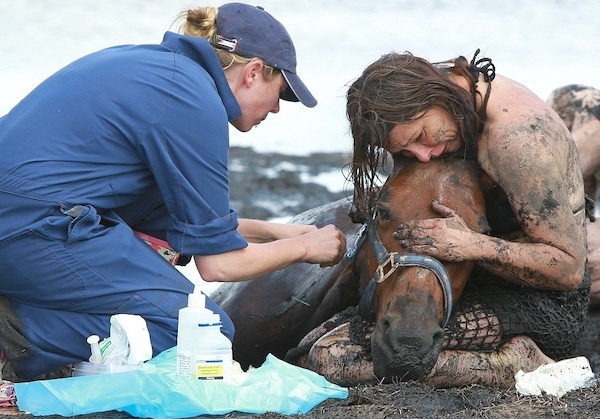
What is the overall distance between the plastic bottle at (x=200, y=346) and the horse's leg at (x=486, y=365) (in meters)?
1.00

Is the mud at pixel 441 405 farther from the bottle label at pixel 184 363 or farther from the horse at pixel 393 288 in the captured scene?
the bottle label at pixel 184 363

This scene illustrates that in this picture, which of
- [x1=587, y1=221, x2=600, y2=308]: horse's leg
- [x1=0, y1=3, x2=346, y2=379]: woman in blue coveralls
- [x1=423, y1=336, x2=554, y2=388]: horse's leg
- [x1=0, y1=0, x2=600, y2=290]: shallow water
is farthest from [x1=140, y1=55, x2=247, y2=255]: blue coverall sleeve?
[x1=0, y1=0, x2=600, y2=290]: shallow water

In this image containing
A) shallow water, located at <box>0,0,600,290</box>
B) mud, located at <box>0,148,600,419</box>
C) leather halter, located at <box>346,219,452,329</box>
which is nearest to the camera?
mud, located at <box>0,148,600,419</box>

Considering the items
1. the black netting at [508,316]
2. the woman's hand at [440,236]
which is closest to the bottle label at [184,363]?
the woman's hand at [440,236]

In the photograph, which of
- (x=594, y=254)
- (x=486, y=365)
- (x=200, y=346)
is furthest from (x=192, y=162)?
(x=594, y=254)

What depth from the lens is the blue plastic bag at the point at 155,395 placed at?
3.97 meters

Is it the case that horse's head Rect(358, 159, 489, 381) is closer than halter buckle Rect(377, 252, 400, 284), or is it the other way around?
horse's head Rect(358, 159, 489, 381)

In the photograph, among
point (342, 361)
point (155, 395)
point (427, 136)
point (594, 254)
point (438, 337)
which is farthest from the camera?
point (594, 254)

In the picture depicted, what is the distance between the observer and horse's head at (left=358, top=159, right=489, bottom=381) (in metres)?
4.27

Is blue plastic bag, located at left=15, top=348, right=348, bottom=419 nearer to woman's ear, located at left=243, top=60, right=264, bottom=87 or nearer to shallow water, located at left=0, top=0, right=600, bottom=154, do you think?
woman's ear, located at left=243, top=60, right=264, bottom=87

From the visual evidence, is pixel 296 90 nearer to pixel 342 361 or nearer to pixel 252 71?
pixel 252 71

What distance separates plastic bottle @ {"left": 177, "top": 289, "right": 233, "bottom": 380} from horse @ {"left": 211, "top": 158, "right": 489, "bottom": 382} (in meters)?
0.62

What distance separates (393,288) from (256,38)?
1.12 meters

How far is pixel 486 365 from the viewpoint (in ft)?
15.8
